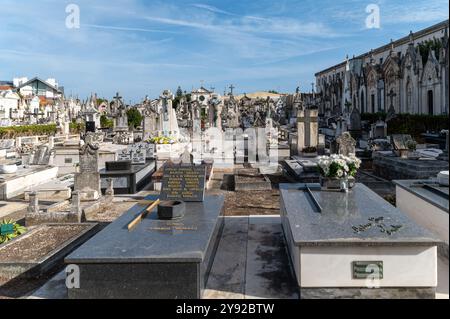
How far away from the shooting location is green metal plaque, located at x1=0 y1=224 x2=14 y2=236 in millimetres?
7672

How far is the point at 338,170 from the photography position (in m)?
7.56

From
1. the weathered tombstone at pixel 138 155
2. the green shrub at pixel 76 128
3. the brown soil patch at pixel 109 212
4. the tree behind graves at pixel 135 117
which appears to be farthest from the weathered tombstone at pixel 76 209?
the tree behind graves at pixel 135 117

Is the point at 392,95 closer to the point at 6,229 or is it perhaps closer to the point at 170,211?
the point at 170,211

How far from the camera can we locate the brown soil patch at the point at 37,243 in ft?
21.7

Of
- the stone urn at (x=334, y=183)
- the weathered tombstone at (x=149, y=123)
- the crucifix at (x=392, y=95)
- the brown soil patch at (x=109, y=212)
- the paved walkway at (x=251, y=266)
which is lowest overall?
the paved walkway at (x=251, y=266)

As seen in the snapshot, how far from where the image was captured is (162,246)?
5094 millimetres

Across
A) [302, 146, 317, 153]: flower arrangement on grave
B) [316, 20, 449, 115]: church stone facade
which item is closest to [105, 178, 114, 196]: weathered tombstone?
[302, 146, 317, 153]: flower arrangement on grave

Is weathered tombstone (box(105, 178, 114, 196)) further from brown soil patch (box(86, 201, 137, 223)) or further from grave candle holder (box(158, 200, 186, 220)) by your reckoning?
grave candle holder (box(158, 200, 186, 220))

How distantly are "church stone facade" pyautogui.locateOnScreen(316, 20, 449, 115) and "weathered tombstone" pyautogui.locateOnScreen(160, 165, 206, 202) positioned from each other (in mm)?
19547

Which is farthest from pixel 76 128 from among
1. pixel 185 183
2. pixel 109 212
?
pixel 185 183

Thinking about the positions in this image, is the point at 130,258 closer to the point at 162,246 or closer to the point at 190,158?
the point at 162,246

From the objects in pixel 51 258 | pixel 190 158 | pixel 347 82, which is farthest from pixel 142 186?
pixel 347 82

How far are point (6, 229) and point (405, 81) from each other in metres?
37.0

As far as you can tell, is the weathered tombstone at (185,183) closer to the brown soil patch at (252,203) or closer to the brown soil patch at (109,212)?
the brown soil patch at (252,203)
